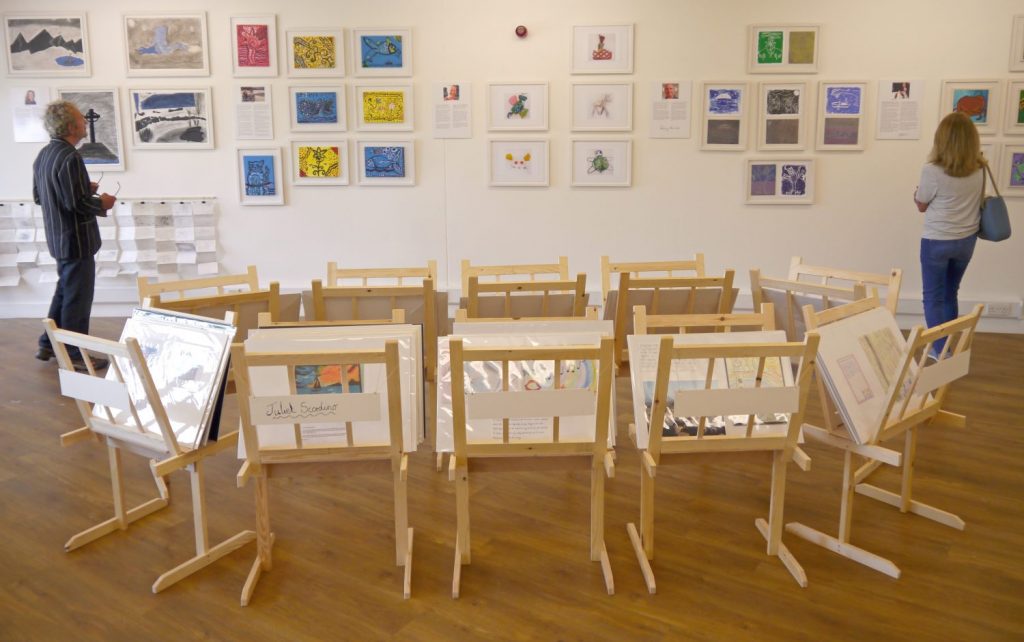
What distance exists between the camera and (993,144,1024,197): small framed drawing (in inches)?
263

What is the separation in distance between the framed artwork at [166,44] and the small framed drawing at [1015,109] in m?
6.56

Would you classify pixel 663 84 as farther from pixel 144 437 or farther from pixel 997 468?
pixel 144 437

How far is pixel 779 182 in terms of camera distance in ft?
22.8

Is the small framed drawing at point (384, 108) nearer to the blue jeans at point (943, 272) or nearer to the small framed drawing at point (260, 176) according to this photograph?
the small framed drawing at point (260, 176)

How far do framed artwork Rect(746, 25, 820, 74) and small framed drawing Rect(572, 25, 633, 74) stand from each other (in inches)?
39.2

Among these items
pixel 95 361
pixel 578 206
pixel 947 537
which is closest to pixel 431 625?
pixel 947 537

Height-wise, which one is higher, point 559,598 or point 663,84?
point 663,84

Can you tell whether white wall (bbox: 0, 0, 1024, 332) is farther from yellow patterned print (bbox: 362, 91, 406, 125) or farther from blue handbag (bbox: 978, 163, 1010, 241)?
blue handbag (bbox: 978, 163, 1010, 241)

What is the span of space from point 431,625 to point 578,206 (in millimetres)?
4925

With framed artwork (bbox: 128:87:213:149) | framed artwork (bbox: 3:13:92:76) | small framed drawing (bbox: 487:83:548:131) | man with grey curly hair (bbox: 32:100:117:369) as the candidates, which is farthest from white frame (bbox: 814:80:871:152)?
framed artwork (bbox: 3:13:92:76)

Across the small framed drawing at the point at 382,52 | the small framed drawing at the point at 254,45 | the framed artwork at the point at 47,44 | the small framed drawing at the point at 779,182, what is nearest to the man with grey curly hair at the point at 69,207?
the small framed drawing at the point at 254,45

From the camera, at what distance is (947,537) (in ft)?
10.7

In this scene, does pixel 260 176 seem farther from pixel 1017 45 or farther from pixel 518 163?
pixel 1017 45

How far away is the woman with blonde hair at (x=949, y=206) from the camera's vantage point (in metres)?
5.28
